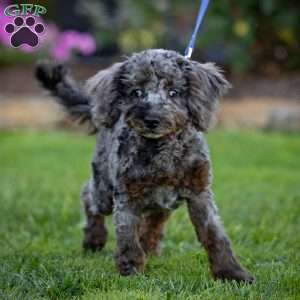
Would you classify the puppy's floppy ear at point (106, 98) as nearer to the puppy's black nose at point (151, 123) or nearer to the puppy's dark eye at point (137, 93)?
the puppy's dark eye at point (137, 93)

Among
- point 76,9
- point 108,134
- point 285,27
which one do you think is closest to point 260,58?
point 285,27

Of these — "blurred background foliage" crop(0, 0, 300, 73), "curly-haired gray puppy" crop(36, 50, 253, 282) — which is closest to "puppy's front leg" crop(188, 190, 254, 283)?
"curly-haired gray puppy" crop(36, 50, 253, 282)

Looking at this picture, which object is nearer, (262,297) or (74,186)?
(262,297)

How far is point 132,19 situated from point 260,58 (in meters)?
2.42

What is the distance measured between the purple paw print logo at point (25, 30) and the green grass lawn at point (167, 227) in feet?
4.63

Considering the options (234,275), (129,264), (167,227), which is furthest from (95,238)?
(234,275)

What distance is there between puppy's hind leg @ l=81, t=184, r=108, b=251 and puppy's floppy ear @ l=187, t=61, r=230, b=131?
1.49 metres

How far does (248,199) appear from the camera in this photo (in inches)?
348

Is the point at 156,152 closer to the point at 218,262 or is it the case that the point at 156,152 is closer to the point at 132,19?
the point at 218,262

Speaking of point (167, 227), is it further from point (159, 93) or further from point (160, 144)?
point (159, 93)

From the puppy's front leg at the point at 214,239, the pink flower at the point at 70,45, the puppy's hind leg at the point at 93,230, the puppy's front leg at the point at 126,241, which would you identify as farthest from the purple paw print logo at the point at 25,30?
the pink flower at the point at 70,45

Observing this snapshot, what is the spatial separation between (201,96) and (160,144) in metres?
0.39

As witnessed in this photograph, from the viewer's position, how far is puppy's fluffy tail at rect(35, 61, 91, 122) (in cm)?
687

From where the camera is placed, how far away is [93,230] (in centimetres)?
650
